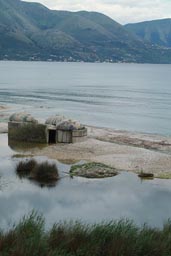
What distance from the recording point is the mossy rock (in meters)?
32.6

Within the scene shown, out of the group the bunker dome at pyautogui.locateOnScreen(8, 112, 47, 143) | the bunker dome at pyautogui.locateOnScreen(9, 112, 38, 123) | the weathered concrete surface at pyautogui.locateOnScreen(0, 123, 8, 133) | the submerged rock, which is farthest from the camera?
the weathered concrete surface at pyautogui.locateOnScreen(0, 123, 8, 133)

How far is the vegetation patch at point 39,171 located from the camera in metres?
31.6

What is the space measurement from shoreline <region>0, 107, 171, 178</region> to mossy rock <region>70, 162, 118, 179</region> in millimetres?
1291

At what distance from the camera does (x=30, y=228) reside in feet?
57.0

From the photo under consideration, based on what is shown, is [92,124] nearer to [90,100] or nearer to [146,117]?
[146,117]

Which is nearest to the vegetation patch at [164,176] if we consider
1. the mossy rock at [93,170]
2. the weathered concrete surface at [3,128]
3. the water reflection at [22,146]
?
the mossy rock at [93,170]

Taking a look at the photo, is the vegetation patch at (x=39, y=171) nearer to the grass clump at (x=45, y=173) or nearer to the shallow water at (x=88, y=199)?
the grass clump at (x=45, y=173)

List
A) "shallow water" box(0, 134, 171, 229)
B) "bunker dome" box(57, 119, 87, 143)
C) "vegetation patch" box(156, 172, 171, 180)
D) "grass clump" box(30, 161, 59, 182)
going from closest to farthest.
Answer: "shallow water" box(0, 134, 171, 229) < "grass clump" box(30, 161, 59, 182) < "vegetation patch" box(156, 172, 171, 180) < "bunker dome" box(57, 119, 87, 143)

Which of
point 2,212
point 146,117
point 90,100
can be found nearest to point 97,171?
point 2,212

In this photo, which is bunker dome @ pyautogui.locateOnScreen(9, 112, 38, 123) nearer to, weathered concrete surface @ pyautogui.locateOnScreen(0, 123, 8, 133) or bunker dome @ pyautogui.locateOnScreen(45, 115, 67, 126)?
bunker dome @ pyautogui.locateOnScreen(45, 115, 67, 126)

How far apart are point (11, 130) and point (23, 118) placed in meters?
1.50

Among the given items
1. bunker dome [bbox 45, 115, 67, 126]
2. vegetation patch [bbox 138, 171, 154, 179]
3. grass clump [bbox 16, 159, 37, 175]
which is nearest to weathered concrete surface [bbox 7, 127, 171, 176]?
vegetation patch [bbox 138, 171, 154, 179]

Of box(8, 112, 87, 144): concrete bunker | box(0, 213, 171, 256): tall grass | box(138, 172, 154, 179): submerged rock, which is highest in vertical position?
box(0, 213, 171, 256): tall grass

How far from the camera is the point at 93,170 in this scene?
3306cm
